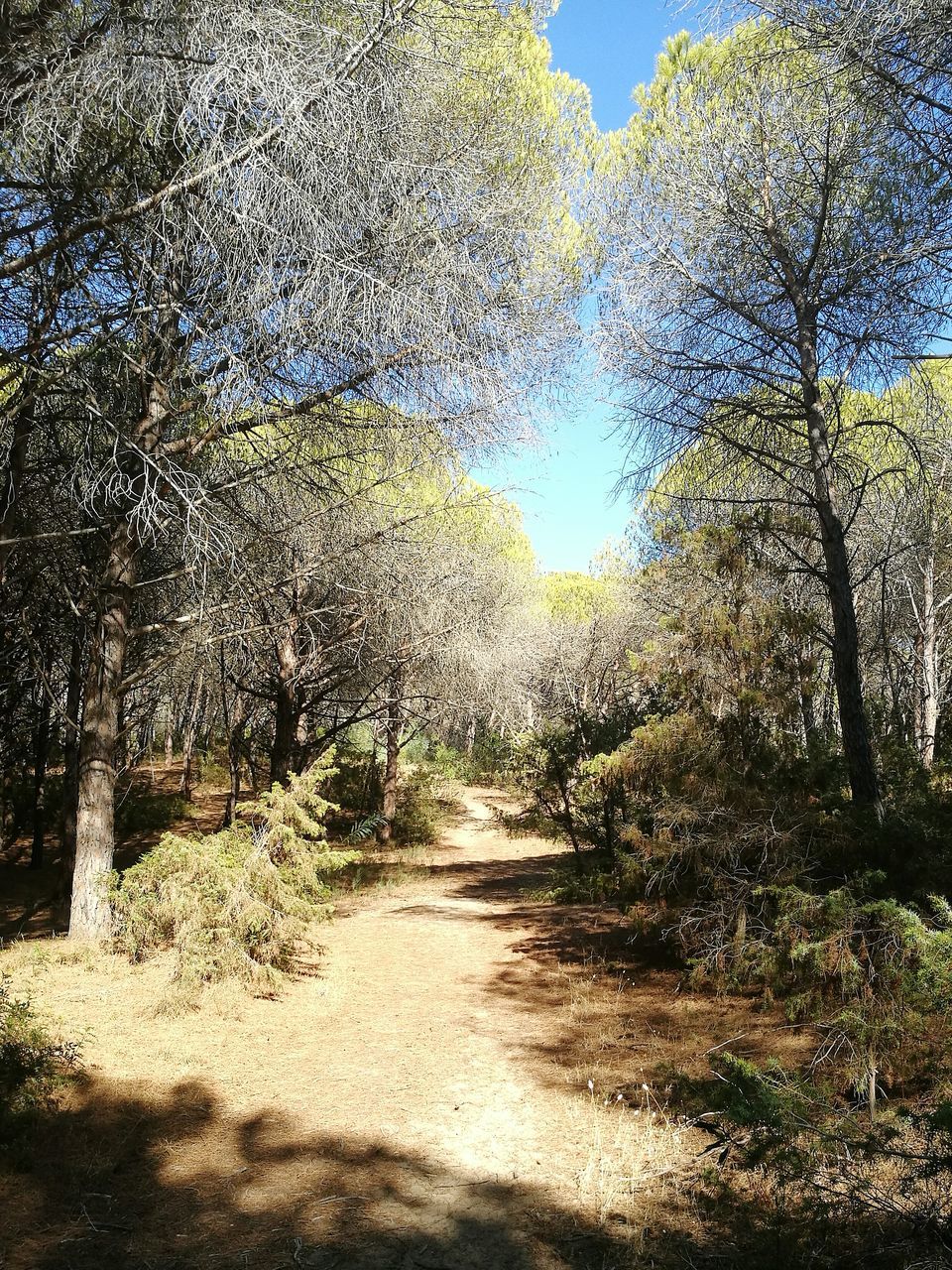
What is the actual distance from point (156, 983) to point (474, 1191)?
3.62 metres

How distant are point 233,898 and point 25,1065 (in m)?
2.25

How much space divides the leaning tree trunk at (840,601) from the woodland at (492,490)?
3 centimetres

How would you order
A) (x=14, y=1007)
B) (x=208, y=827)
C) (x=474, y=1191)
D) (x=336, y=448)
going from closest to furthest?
(x=474, y=1191) < (x=14, y=1007) < (x=336, y=448) < (x=208, y=827)

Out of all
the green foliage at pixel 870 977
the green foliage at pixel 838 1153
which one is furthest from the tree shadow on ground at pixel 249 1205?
the green foliage at pixel 870 977

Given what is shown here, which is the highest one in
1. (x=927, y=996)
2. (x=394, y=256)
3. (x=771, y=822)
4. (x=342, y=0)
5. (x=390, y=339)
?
(x=342, y=0)

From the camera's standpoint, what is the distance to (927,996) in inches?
139

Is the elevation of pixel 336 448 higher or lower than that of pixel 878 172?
lower

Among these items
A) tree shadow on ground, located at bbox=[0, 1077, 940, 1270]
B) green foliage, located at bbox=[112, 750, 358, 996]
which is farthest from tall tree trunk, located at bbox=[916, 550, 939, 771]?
tree shadow on ground, located at bbox=[0, 1077, 940, 1270]

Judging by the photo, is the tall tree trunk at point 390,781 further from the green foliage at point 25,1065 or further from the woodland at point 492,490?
the green foliage at point 25,1065

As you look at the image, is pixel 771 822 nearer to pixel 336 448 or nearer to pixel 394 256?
pixel 394 256

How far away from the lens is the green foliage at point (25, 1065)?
4.14 metres

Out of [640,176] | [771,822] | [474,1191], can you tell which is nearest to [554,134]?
[640,176]

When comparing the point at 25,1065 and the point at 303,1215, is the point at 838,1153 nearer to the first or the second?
the point at 303,1215

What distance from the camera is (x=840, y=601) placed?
7.12 m
